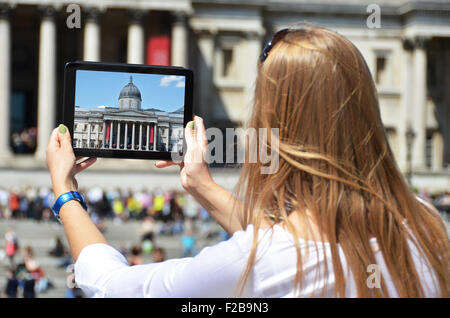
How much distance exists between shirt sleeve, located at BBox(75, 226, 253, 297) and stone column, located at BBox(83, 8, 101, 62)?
1575 inches

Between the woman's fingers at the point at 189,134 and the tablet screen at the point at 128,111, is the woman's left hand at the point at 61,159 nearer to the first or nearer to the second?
the tablet screen at the point at 128,111

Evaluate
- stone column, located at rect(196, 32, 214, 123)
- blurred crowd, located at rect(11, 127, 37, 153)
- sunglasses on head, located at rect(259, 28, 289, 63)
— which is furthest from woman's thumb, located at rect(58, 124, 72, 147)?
stone column, located at rect(196, 32, 214, 123)

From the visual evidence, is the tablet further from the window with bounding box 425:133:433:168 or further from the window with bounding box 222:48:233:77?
the window with bounding box 425:133:433:168

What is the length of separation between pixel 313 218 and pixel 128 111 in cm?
90

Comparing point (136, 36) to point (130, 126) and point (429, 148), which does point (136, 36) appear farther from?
point (130, 126)

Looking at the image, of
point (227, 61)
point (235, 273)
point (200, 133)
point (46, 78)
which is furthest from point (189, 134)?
→ point (227, 61)

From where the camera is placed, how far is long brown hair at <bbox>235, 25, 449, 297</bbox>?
80.0 inches

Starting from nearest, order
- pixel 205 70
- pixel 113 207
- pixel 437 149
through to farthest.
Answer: pixel 113 207 < pixel 205 70 < pixel 437 149

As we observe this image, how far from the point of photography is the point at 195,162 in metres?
2.40

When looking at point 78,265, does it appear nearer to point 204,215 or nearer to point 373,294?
point 373,294

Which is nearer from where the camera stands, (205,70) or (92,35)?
(92,35)

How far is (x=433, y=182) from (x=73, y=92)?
45179 mm

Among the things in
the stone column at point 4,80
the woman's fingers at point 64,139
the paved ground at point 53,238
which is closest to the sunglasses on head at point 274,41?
the woman's fingers at point 64,139
